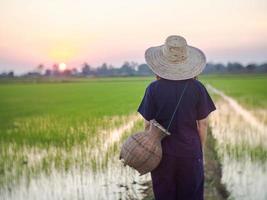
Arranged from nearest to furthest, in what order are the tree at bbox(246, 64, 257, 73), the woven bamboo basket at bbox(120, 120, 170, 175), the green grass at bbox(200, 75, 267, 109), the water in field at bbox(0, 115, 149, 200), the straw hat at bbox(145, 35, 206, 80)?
the woven bamboo basket at bbox(120, 120, 170, 175)
the straw hat at bbox(145, 35, 206, 80)
the water in field at bbox(0, 115, 149, 200)
the green grass at bbox(200, 75, 267, 109)
the tree at bbox(246, 64, 257, 73)

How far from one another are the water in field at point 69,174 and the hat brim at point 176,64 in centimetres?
177

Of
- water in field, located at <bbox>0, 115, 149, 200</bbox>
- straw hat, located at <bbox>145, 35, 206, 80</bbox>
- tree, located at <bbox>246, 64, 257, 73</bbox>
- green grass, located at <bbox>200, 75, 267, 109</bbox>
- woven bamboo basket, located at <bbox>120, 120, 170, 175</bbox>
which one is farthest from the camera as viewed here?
tree, located at <bbox>246, 64, 257, 73</bbox>

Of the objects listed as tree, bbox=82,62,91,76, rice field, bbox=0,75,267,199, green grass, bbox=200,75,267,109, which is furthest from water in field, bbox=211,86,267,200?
tree, bbox=82,62,91,76

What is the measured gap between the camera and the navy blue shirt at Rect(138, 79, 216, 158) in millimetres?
2348

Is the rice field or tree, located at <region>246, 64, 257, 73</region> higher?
tree, located at <region>246, 64, 257, 73</region>

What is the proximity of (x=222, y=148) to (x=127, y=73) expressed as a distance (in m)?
40.7

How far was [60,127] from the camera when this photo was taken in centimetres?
828

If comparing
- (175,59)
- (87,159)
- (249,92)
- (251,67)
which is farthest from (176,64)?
(251,67)

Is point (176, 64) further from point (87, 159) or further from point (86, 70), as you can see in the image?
point (86, 70)

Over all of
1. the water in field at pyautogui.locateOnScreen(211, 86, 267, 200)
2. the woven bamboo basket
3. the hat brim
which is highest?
the hat brim

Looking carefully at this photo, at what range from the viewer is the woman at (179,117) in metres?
2.35

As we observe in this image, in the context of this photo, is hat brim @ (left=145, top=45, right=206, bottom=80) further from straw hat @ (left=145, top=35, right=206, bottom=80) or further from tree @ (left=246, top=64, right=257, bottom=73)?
tree @ (left=246, top=64, right=257, bottom=73)

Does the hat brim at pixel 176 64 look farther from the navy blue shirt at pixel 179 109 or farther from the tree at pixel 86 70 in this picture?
the tree at pixel 86 70

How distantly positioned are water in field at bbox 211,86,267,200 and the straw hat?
190 cm
